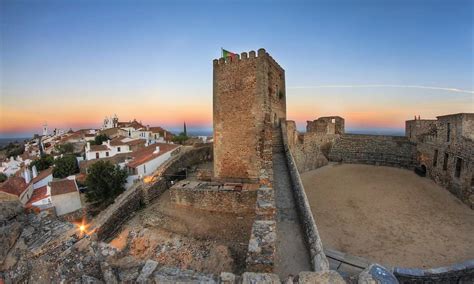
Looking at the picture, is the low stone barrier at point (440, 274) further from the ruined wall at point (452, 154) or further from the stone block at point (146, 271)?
the stone block at point (146, 271)

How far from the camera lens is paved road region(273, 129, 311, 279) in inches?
175

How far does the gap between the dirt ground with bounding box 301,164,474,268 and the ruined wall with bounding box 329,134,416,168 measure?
1.66m

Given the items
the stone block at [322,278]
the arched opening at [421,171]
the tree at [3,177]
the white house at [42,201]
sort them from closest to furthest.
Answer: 1. the stone block at [322,278]
2. the arched opening at [421,171]
3. the white house at [42,201]
4. the tree at [3,177]

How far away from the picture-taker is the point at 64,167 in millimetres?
25094

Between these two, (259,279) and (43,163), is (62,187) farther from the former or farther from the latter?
(259,279)

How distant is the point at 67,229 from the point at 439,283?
8.53 meters

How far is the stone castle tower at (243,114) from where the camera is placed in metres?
9.62

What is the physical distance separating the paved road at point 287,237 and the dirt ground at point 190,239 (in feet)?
4.90

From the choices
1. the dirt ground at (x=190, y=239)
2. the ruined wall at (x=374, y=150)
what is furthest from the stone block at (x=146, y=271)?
the ruined wall at (x=374, y=150)

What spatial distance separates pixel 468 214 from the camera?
852cm

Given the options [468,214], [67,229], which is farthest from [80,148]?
[468,214]

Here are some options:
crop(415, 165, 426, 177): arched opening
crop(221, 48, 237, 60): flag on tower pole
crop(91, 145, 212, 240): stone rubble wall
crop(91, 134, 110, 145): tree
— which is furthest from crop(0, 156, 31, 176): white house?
crop(415, 165, 426, 177): arched opening

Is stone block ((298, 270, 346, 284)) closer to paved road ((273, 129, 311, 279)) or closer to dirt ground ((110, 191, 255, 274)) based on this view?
paved road ((273, 129, 311, 279))

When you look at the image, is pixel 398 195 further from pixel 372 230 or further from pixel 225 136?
pixel 225 136
